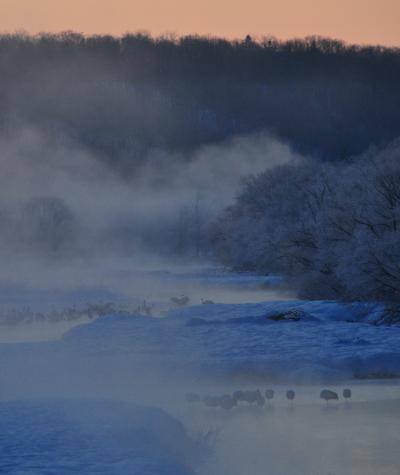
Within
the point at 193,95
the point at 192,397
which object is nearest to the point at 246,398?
the point at 192,397

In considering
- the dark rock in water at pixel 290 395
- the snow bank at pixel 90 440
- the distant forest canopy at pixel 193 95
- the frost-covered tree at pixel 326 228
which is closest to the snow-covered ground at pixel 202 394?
the snow bank at pixel 90 440

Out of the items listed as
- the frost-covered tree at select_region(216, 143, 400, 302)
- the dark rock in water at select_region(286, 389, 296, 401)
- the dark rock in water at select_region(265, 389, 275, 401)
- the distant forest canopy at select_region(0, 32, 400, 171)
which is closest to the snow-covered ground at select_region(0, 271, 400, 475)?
the dark rock in water at select_region(265, 389, 275, 401)

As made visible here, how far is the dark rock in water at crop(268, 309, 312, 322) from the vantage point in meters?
31.1

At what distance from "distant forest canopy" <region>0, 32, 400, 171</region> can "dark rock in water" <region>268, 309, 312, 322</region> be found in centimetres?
11961

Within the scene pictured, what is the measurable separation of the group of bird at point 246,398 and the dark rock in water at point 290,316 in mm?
12528

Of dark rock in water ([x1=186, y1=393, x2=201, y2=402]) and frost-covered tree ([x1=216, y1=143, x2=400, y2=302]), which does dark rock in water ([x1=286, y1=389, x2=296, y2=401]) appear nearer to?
dark rock in water ([x1=186, y1=393, x2=201, y2=402])

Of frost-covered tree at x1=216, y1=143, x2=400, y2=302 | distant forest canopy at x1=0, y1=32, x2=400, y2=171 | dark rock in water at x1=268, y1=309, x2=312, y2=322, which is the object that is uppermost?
distant forest canopy at x1=0, y1=32, x2=400, y2=171

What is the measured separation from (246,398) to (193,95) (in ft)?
469

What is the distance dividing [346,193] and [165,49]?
119 m

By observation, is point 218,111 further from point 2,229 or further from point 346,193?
point 346,193

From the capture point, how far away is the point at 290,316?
31.3 m

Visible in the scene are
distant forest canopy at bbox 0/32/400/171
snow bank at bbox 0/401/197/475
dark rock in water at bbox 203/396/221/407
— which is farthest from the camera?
distant forest canopy at bbox 0/32/400/171

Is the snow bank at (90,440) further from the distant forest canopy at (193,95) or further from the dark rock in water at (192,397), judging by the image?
the distant forest canopy at (193,95)

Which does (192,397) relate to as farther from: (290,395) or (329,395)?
(329,395)
